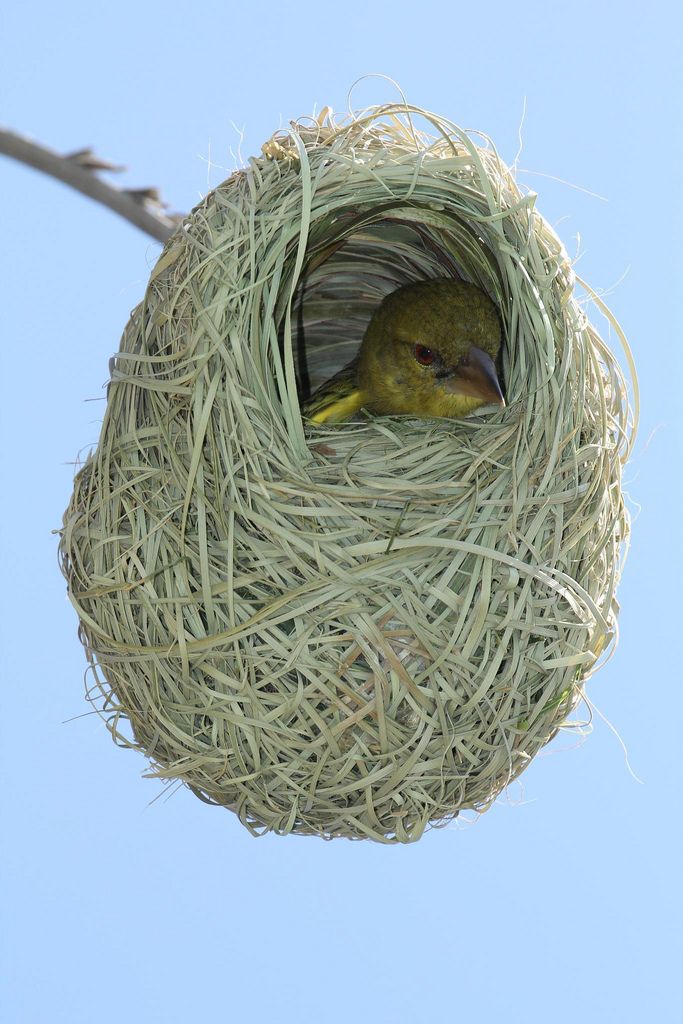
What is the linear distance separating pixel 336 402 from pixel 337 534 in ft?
2.94

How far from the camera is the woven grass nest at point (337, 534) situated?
192 cm

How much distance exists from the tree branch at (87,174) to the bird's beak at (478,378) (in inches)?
28.6

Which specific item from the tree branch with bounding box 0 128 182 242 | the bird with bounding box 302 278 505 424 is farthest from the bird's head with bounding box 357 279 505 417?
the tree branch with bounding box 0 128 182 242

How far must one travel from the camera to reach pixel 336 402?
2.75 meters

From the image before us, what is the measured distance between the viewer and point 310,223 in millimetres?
2043

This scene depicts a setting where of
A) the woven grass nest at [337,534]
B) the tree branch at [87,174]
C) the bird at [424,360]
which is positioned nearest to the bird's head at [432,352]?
the bird at [424,360]

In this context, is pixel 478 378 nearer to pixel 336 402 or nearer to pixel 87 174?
pixel 336 402

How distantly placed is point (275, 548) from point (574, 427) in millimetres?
591

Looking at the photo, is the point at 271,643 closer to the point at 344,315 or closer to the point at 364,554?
the point at 364,554

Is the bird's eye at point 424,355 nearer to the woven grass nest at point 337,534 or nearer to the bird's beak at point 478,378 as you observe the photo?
the bird's beak at point 478,378

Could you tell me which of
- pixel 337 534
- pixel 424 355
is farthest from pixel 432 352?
pixel 337 534

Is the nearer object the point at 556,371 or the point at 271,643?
the point at 271,643

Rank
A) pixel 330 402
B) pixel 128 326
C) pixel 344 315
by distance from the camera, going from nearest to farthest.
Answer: pixel 128 326, pixel 330 402, pixel 344 315

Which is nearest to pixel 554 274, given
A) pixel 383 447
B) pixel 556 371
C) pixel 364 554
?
pixel 556 371
